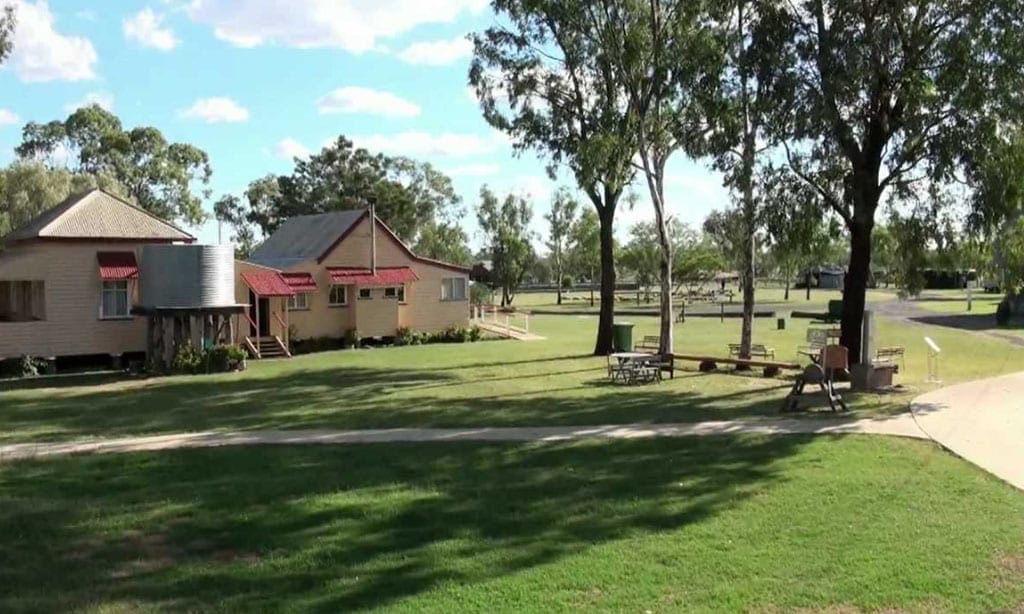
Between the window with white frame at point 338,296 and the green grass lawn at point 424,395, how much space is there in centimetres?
577

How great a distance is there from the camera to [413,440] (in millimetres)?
13844

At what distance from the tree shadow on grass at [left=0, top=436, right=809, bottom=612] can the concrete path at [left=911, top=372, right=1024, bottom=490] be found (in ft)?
7.94

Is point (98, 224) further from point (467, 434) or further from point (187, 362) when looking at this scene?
point (467, 434)

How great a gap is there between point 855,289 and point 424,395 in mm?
10399

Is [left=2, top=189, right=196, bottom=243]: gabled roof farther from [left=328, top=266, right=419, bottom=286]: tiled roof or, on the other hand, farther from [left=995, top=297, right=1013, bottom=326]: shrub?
[left=995, top=297, right=1013, bottom=326]: shrub

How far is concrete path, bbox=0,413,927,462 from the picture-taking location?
539 inches

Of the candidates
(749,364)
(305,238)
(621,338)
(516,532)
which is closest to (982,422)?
(749,364)

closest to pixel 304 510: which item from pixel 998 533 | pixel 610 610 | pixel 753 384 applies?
pixel 610 610

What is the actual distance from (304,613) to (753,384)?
16.0 m

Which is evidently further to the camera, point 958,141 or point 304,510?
point 958,141

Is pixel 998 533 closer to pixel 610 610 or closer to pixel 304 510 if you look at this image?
pixel 610 610

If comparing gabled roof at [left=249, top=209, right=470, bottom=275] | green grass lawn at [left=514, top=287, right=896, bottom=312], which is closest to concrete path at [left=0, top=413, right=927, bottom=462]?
gabled roof at [left=249, top=209, right=470, bottom=275]

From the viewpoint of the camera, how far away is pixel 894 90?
18250 millimetres

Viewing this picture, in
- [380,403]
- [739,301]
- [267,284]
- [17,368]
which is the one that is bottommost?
[17,368]
